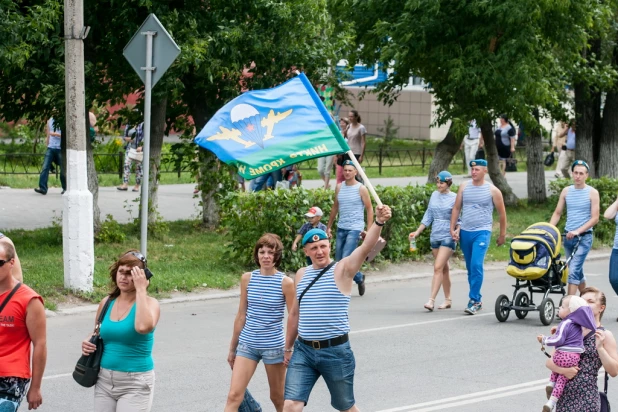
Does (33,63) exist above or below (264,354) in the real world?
above

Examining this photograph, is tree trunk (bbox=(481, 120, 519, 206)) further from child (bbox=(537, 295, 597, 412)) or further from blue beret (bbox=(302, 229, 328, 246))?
child (bbox=(537, 295, 597, 412))

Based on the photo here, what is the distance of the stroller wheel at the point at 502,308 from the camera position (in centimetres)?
1205

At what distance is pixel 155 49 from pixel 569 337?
7.03 meters

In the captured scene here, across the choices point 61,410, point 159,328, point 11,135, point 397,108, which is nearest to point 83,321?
point 159,328

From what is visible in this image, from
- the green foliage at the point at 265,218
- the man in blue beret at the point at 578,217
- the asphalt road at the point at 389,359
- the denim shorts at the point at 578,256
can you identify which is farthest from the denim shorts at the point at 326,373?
the green foliage at the point at 265,218

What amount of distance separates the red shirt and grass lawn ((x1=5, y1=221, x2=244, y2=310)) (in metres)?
6.14

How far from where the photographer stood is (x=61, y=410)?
26.5ft

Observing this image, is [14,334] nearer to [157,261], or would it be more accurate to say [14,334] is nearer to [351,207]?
[351,207]

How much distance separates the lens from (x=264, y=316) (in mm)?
7133

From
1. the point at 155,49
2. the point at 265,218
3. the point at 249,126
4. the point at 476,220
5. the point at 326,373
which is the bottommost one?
the point at 326,373

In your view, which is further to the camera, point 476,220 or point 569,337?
point 476,220

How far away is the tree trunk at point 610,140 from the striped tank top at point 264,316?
17287 millimetres

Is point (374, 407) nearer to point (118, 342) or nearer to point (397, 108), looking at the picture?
point (118, 342)

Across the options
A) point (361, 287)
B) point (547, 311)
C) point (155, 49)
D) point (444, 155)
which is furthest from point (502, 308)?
point (444, 155)
